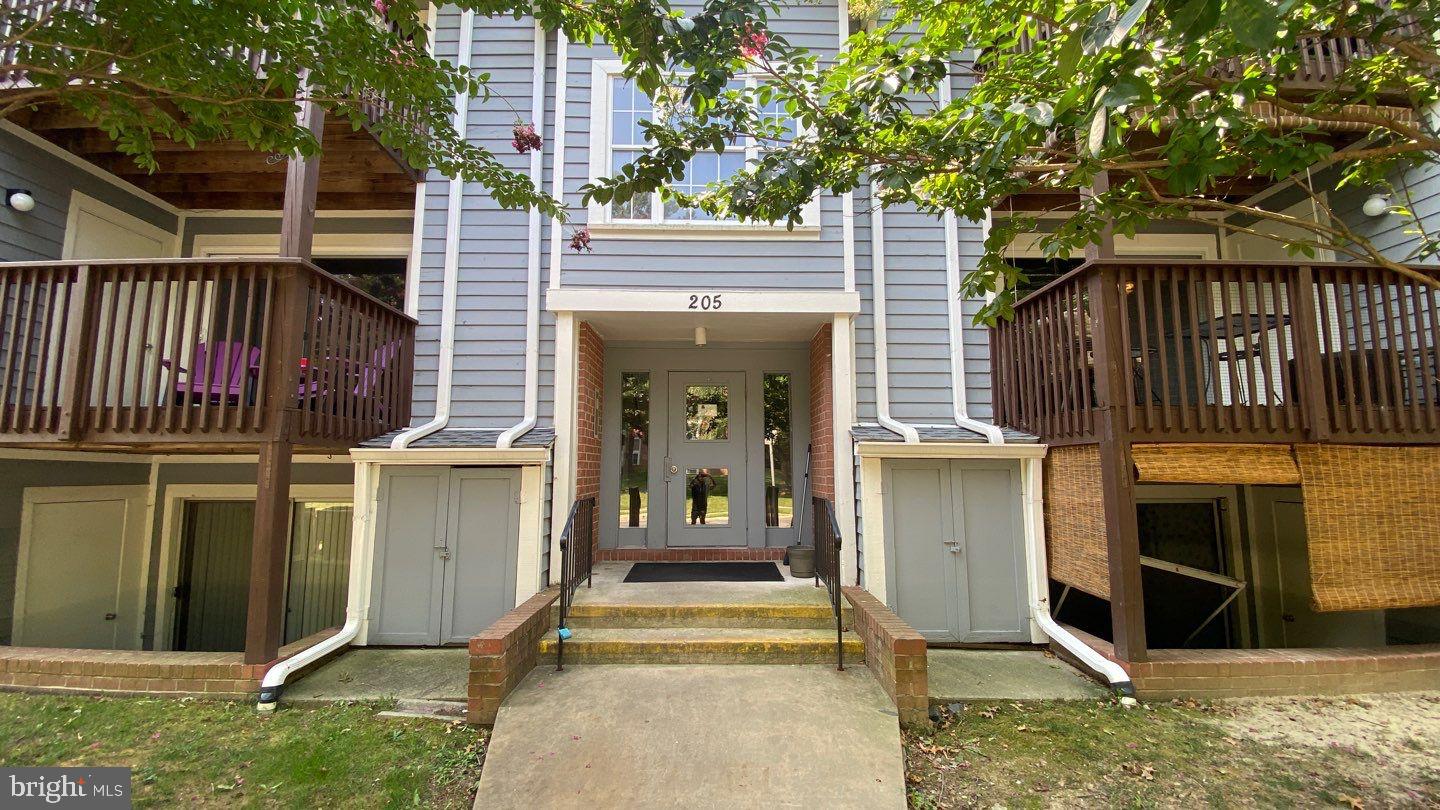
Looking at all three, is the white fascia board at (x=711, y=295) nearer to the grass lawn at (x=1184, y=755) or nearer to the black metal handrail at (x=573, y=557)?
the black metal handrail at (x=573, y=557)

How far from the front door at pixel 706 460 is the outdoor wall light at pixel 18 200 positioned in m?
5.84

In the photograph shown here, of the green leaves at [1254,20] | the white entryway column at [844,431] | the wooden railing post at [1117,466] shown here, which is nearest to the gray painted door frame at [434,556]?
the white entryway column at [844,431]

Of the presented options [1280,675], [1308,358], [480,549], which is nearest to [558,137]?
[480,549]

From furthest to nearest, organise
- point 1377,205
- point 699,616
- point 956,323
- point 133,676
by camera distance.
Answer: point 956,323 → point 1377,205 → point 699,616 → point 133,676

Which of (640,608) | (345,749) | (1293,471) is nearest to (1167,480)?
(1293,471)

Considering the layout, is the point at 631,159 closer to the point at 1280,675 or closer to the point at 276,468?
the point at 276,468

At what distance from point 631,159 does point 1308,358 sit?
575 cm

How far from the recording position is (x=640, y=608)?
4629 millimetres

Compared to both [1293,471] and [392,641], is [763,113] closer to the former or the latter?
[1293,471]

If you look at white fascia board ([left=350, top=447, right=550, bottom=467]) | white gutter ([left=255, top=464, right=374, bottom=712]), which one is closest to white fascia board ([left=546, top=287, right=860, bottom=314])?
white fascia board ([left=350, top=447, right=550, bottom=467])

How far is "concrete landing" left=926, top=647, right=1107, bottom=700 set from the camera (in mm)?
3926

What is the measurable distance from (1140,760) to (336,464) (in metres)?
6.91

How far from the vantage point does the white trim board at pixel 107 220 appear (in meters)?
5.50

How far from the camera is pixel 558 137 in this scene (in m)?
5.68
